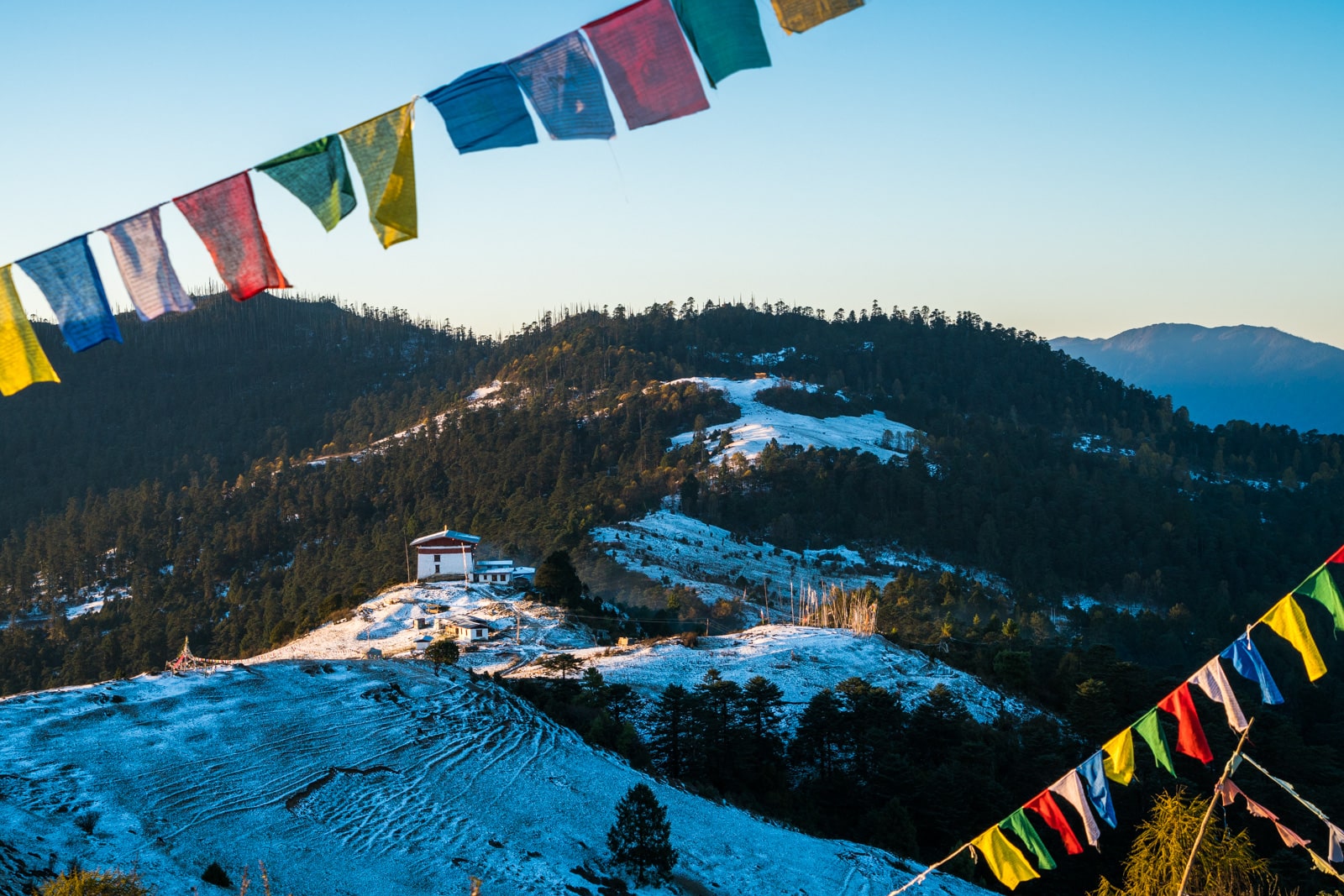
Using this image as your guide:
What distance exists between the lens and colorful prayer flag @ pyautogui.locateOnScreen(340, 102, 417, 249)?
9305 millimetres

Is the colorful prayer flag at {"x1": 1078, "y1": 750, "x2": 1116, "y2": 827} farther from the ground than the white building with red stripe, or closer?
farther from the ground

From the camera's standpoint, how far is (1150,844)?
66.2 ft

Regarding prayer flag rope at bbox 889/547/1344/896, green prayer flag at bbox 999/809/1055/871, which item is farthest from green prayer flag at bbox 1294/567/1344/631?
green prayer flag at bbox 999/809/1055/871

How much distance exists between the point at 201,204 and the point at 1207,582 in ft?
331

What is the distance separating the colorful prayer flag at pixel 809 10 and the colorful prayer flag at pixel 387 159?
3.22 metres

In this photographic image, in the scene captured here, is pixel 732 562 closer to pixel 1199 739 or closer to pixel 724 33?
pixel 1199 739

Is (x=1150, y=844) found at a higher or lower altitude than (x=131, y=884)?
lower

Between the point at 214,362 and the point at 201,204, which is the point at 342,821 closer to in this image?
the point at 201,204

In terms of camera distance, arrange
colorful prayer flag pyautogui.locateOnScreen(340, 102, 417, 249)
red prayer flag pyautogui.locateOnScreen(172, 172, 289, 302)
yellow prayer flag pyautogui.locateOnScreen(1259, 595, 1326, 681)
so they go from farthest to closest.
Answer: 1. yellow prayer flag pyautogui.locateOnScreen(1259, 595, 1326, 681)
2. red prayer flag pyautogui.locateOnScreen(172, 172, 289, 302)
3. colorful prayer flag pyautogui.locateOnScreen(340, 102, 417, 249)

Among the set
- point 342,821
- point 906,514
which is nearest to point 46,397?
point 906,514

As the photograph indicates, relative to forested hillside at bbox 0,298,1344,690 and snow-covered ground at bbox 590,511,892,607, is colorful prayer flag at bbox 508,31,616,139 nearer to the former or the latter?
forested hillside at bbox 0,298,1344,690

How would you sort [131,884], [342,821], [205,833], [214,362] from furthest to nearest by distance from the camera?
1. [214,362]
2. [342,821]
3. [205,833]
4. [131,884]

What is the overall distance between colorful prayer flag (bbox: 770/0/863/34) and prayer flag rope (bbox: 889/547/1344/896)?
21.3ft

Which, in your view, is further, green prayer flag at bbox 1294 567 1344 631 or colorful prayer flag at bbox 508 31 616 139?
green prayer flag at bbox 1294 567 1344 631
